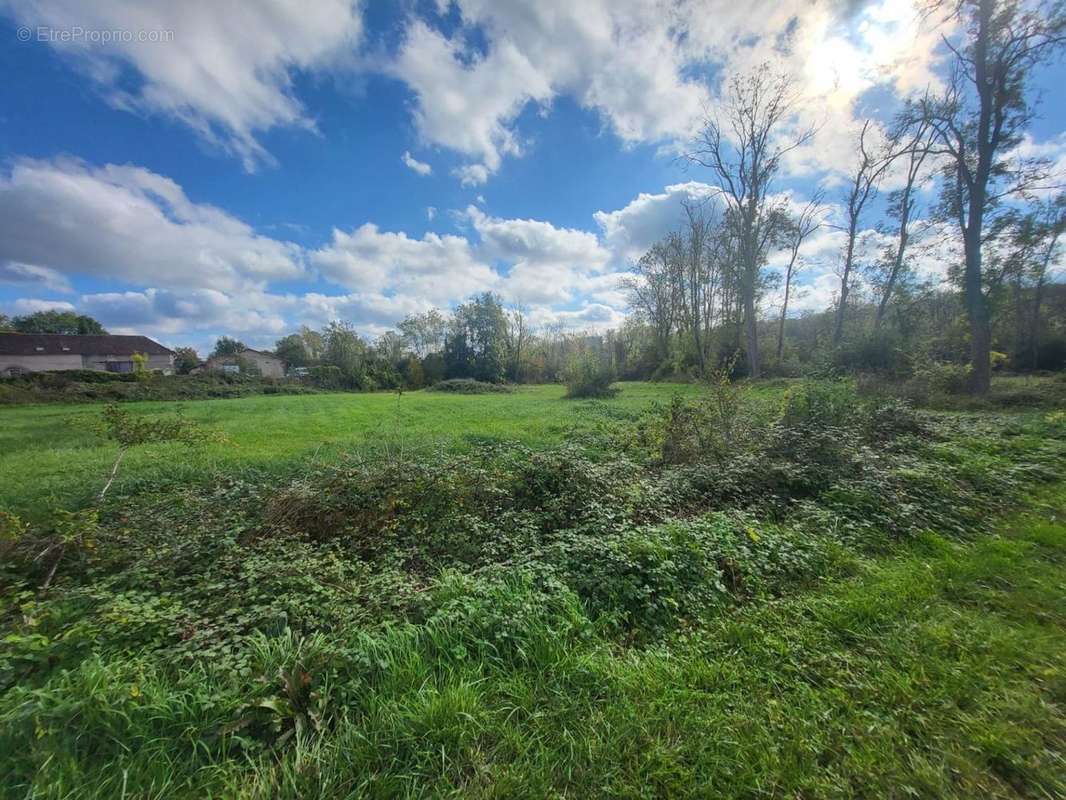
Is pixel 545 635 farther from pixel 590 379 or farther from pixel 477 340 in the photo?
pixel 477 340

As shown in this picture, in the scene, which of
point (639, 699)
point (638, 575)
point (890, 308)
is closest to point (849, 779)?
point (639, 699)

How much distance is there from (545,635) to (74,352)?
53670mm

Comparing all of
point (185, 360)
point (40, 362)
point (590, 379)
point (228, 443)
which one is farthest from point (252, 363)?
point (228, 443)

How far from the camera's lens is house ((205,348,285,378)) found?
4078 cm

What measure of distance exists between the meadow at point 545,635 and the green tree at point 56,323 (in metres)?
66.3

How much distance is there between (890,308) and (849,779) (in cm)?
2419

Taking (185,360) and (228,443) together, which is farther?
(185,360)

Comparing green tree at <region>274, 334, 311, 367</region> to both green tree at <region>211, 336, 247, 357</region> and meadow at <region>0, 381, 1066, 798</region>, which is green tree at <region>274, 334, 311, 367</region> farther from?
meadow at <region>0, 381, 1066, 798</region>

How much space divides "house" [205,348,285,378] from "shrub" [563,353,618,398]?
3534 cm

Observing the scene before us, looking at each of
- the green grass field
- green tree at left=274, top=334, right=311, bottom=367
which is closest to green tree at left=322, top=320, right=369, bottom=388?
green tree at left=274, top=334, right=311, bottom=367

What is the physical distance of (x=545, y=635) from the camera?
241 cm

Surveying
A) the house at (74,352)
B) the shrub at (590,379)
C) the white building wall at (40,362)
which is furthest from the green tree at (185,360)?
the shrub at (590,379)

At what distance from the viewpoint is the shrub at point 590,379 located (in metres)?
21.2

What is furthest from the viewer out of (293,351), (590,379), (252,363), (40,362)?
(293,351)
